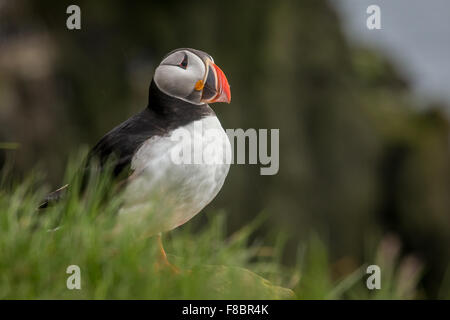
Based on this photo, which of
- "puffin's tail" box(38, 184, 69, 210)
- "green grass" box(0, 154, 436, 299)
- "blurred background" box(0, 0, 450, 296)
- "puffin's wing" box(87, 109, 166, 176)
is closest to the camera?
"green grass" box(0, 154, 436, 299)

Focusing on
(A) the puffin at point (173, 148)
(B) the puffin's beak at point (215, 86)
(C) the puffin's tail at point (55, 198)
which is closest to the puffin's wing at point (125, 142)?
(A) the puffin at point (173, 148)

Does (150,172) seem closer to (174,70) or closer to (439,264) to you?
(174,70)

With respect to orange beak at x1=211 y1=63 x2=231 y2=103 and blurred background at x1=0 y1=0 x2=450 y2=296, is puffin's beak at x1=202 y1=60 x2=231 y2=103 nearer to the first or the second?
orange beak at x1=211 y1=63 x2=231 y2=103

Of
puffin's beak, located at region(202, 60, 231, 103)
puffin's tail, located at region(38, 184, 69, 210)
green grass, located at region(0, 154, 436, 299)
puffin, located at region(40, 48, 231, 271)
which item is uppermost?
puffin's beak, located at region(202, 60, 231, 103)

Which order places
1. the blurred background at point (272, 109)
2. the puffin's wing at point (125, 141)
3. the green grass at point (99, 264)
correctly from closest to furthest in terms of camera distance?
1. the green grass at point (99, 264)
2. the puffin's wing at point (125, 141)
3. the blurred background at point (272, 109)

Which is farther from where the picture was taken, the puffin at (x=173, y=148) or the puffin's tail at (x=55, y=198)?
the puffin's tail at (x=55, y=198)

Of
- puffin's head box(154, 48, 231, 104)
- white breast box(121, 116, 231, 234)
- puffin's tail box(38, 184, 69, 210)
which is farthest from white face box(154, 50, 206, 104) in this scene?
puffin's tail box(38, 184, 69, 210)

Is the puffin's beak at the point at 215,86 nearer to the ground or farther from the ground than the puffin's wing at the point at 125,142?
farther from the ground

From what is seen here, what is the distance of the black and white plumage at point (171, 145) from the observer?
228 centimetres

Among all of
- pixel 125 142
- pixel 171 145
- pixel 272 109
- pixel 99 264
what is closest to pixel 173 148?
pixel 171 145

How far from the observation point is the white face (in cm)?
226

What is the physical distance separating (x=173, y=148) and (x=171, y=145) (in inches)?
0.8

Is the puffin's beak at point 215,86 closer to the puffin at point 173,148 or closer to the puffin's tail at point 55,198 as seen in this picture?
the puffin at point 173,148
